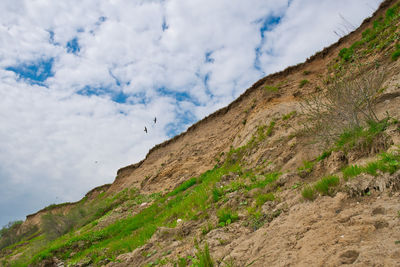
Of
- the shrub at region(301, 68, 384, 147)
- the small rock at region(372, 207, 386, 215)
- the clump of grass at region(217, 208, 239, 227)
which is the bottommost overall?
the small rock at region(372, 207, 386, 215)

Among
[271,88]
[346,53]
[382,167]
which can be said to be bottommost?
[382,167]

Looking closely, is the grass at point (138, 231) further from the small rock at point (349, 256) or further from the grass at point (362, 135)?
the grass at point (362, 135)

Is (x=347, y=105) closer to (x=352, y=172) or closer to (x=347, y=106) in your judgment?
(x=347, y=106)

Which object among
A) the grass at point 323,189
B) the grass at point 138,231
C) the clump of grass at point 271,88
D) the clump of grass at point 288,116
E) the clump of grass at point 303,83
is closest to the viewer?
the grass at point 323,189

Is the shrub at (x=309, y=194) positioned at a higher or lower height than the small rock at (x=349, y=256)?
higher

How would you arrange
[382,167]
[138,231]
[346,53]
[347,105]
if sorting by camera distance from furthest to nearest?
[346,53], [138,231], [347,105], [382,167]

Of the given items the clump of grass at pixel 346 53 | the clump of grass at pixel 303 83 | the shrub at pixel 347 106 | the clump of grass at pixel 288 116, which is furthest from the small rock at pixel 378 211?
the clump of grass at pixel 303 83

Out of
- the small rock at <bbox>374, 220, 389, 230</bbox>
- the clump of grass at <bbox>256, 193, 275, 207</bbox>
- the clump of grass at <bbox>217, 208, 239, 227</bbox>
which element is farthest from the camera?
the clump of grass at <bbox>256, 193, 275, 207</bbox>

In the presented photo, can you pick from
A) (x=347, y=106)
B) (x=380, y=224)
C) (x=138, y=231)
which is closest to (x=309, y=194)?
(x=380, y=224)

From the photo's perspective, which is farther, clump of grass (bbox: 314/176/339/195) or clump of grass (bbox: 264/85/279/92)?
clump of grass (bbox: 264/85/279/92)

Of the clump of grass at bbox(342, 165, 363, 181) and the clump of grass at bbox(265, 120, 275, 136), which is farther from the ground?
the clump of grass at bbox(265, 120, 275, 136)

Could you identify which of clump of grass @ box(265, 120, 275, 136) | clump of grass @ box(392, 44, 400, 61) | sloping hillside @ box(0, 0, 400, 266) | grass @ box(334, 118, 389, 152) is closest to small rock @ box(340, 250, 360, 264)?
sloping hillside @ box(0, 0, 400, 266)

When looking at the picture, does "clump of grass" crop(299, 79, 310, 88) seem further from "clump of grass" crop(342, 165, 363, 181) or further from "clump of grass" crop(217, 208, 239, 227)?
"clump of grass" crop(217, 208, 239, 227)

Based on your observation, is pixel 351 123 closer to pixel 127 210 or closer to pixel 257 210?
pixel 257 210
